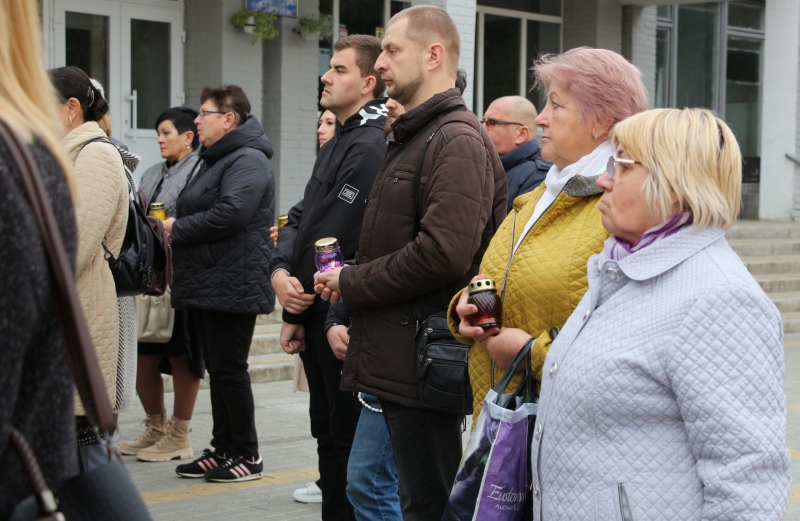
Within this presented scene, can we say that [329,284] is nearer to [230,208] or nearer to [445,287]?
[445,287]

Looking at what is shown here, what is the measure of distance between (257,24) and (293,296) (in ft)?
28.3

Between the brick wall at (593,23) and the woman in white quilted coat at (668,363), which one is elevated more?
the brick wall at (593,23)

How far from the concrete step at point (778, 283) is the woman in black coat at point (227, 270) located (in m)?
9.40

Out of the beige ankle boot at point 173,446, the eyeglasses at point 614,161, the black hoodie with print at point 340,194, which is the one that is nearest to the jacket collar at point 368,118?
the black hoodie with print at point 340,194

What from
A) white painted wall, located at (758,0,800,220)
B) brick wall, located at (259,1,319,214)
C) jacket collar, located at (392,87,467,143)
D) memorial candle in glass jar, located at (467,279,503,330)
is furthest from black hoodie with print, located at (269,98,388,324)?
white painted wall, located at (758,0,800,220)

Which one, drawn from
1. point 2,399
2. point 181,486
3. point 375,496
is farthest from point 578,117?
point 181,486

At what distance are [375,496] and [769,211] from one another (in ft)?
51.3

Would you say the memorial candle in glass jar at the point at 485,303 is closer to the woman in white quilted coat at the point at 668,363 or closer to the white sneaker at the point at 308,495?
the woman in white quilted coat at the point at 668,363

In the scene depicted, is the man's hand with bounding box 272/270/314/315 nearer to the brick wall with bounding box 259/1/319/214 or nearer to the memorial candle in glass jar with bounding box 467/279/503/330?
the memorial candle in glass jar with bounding box 467/279/503/330

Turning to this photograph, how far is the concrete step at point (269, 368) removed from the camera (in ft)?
28.3

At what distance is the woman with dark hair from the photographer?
6.23m

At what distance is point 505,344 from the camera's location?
2.88 meters

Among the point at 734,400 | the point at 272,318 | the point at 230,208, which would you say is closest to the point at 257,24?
the point at 272,318

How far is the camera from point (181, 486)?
222 inches
